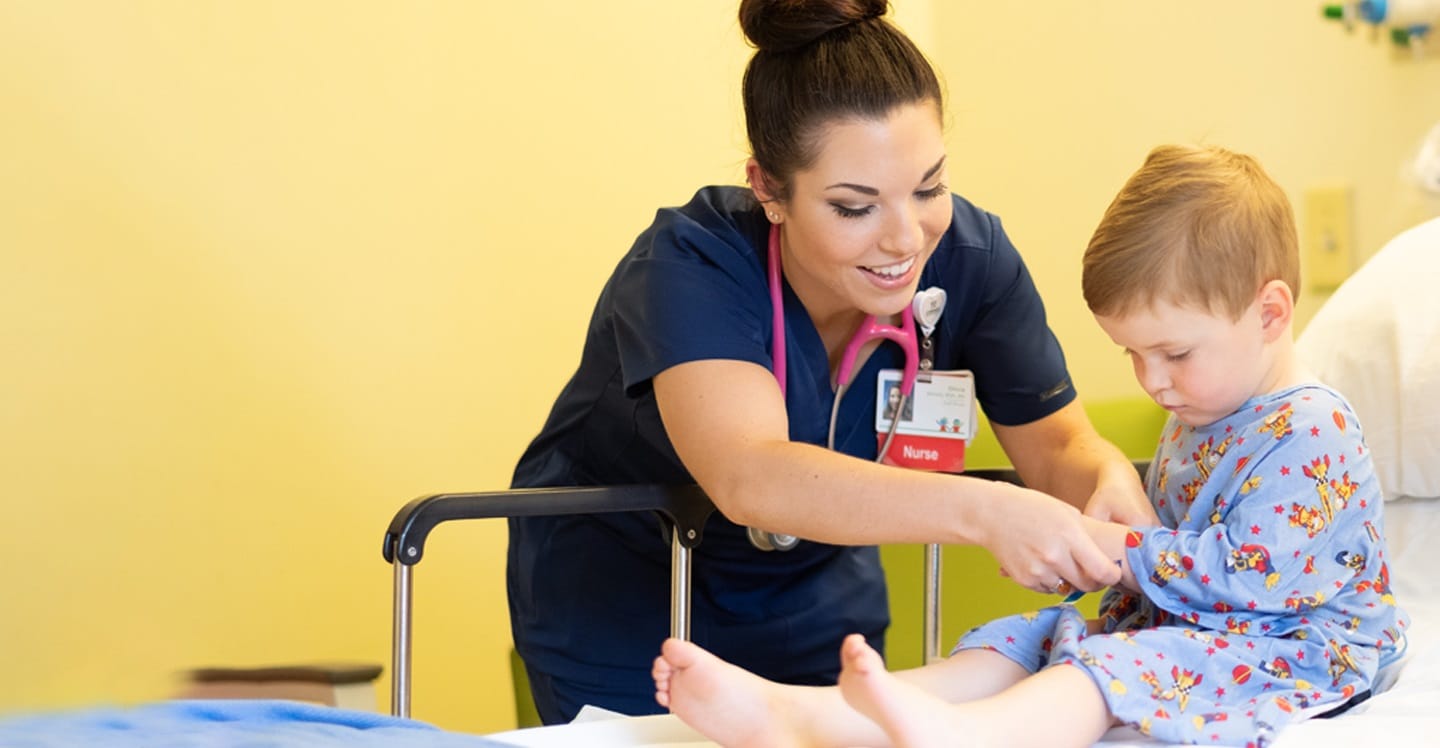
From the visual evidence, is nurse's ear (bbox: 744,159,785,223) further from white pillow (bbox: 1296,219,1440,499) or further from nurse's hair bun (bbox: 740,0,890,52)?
white pillow (bbox: 1296,219,1440,499)

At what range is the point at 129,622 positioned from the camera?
120 cm

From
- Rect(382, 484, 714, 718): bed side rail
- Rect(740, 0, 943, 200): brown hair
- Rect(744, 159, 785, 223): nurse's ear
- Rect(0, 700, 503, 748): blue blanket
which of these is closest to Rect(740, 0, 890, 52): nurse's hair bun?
Rect(740, 0, 943, 200): brown hair

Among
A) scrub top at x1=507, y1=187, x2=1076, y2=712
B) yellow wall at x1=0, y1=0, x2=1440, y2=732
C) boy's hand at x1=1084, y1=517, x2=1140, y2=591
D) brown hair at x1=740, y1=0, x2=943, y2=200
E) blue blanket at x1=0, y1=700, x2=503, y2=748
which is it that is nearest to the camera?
blue blanket at x1=0, y1=700, x2=503, y2=748

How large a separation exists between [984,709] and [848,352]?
61 cm

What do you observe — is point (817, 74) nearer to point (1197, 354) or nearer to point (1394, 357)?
point (1197, 354)

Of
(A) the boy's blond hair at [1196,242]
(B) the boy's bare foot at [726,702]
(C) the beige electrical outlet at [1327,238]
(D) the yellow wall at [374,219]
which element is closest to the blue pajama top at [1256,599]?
(A) the boy's blond hair at [1196,242]

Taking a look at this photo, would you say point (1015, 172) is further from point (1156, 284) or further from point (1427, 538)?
point (1156, 284)

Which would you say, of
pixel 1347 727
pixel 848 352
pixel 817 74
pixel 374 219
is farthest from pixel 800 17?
pixel 374 219

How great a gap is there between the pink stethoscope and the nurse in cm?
1

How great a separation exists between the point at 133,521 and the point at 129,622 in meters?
0.94

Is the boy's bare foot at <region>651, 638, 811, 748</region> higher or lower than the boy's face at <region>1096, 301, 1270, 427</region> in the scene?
lower

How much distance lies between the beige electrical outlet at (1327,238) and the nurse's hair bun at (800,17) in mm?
1033

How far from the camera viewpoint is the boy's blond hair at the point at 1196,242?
1313mm

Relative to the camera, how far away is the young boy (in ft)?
3.89
